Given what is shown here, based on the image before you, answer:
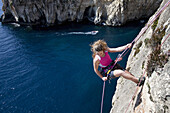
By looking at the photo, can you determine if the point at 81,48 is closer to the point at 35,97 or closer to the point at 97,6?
the point at 35,97

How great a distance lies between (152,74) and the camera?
5.03 m

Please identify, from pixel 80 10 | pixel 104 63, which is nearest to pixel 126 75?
pixel 104 63

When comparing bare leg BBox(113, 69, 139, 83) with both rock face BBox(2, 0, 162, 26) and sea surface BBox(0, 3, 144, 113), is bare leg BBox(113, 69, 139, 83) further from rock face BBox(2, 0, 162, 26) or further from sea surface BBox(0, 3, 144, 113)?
rock face BBox(2, 0, 162, 26)

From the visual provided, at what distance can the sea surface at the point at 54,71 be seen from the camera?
16.7 m

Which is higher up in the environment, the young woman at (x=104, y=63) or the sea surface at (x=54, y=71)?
the young woman at (x=104, y=63)

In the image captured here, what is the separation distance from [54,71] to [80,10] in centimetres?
2564

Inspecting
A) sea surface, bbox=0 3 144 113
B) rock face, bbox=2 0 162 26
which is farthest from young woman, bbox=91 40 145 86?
rock face, bbox=2 0 162 26

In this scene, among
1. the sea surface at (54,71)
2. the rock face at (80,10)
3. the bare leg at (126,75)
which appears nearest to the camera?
the bare leg at (126,75)

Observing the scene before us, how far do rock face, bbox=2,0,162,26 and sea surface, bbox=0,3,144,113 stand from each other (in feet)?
10.5

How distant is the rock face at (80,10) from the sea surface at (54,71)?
320cm

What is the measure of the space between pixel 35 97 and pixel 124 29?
27.4 m

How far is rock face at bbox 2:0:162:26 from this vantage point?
35.0m

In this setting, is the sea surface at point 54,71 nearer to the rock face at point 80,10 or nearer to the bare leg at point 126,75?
the rock face at point 80,10

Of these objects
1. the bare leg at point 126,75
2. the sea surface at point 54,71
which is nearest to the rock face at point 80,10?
the sea surface at point 54,71
